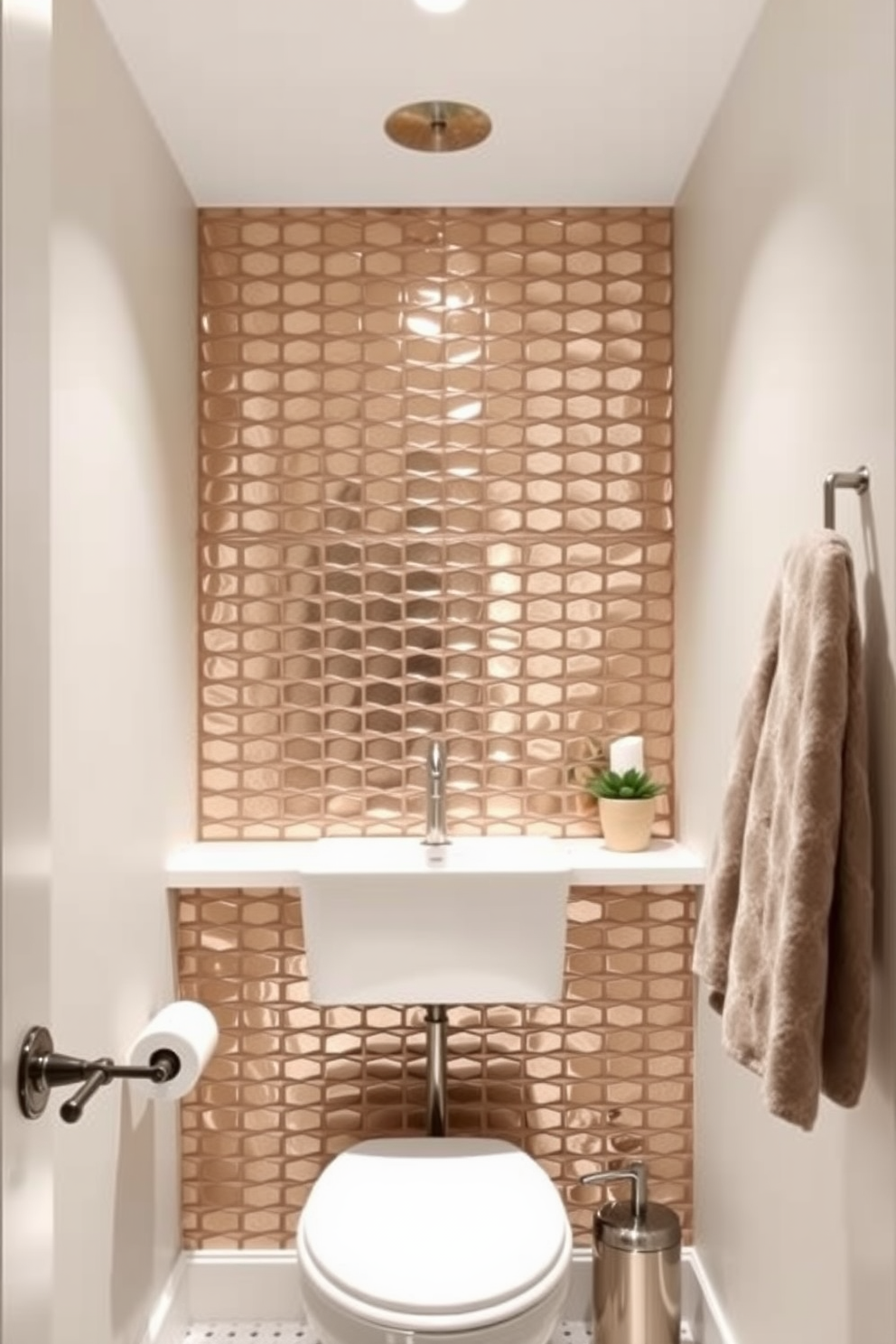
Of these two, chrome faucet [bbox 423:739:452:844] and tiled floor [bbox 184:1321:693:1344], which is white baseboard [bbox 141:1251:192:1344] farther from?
chrome faucet [bbox 423:739:452:844]

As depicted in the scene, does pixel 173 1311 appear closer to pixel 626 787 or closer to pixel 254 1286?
pixel 254 1286

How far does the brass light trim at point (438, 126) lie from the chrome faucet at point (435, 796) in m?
1.08

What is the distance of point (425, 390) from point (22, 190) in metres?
1.62

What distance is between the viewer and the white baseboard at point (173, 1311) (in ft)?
6.59

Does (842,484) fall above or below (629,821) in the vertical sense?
above

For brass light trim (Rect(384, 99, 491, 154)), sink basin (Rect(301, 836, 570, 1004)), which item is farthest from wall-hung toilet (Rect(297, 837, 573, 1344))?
brass light trim (Rect(384, 99, 491, 154))

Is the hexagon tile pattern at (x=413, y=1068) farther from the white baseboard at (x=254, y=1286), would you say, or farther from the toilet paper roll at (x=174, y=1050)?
the toilet paper roll at (x=174, y=1050)

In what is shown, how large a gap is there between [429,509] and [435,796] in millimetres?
596

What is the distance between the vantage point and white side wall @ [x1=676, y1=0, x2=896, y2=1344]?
1.23 meters

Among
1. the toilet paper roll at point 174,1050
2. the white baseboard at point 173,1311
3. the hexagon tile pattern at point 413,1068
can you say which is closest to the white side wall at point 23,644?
the toilet paper roll at point 174,1050

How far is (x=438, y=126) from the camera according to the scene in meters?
2.05

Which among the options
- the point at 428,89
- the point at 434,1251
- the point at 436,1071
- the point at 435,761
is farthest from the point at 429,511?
the point at 434,1251

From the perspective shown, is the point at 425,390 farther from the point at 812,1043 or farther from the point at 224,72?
the point at 812,1043

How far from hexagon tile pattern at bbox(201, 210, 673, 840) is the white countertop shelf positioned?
0.17 m
